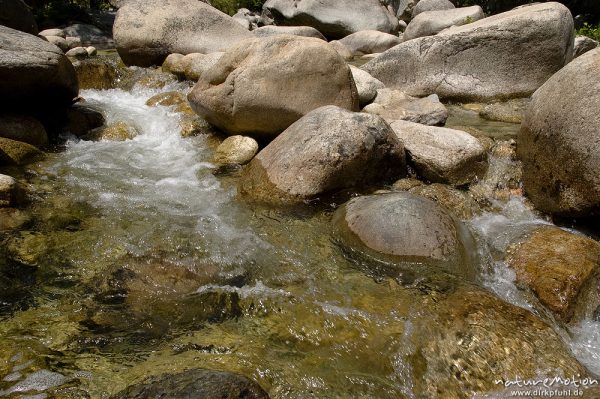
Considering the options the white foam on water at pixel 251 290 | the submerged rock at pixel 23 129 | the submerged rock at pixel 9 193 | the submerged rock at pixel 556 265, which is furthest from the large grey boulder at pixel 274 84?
the submerged rock at pixel 556 265

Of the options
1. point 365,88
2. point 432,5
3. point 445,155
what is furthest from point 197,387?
point 432,5

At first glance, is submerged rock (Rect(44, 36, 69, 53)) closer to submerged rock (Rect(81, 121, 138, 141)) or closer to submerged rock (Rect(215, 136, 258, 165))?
submerged rock (Rect(81, 121, 138, 141))

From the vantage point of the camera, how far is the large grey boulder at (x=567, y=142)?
13.9 feet

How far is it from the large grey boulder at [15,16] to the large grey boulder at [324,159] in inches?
337

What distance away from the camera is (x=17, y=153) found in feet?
18.8

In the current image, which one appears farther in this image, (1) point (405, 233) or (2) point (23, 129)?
(2) point (23, 129)

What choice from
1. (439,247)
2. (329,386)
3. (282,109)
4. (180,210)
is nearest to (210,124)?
(282,109)

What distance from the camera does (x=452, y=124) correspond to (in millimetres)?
7012

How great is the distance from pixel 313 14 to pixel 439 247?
1451 centimetres

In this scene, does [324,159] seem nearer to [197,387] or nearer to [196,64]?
[197,387]

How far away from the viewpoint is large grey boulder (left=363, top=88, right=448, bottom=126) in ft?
21.9

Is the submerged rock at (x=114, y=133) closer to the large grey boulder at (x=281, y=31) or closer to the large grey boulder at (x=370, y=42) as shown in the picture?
the large grey boulder at (x=281, y=31)

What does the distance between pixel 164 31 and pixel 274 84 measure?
571 centimetres

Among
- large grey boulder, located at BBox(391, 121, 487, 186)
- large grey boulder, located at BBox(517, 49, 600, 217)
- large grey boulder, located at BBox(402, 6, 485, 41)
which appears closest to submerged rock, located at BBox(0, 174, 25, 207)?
large grey boulder, located at BBox(391, 121, 487, 186)
